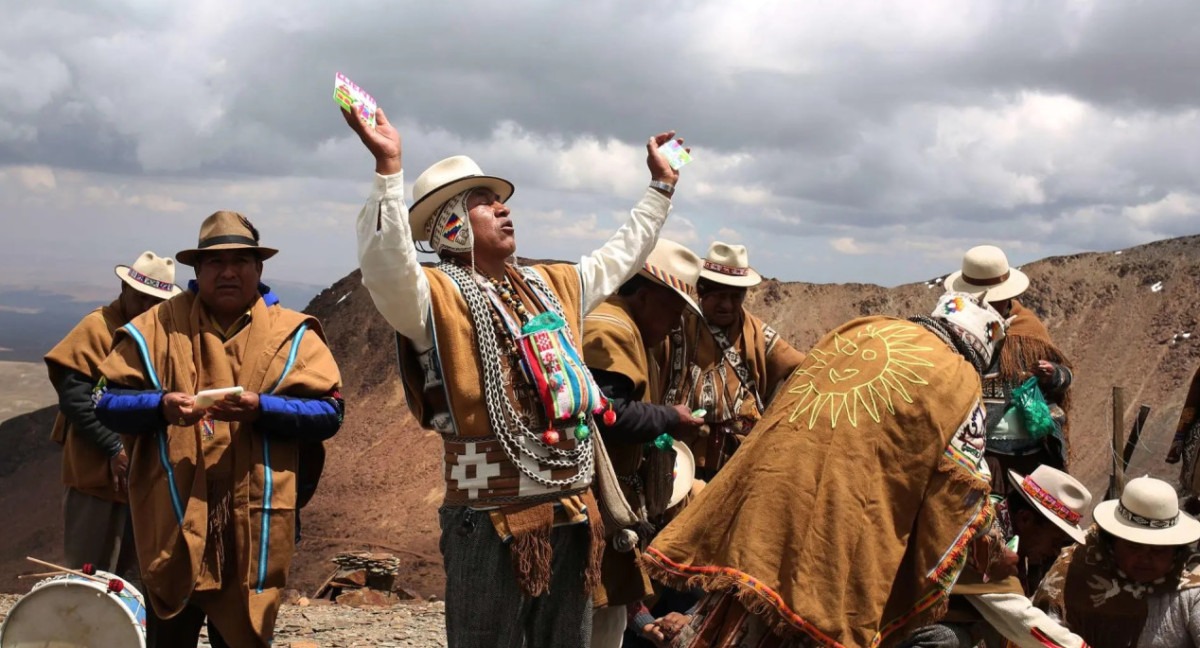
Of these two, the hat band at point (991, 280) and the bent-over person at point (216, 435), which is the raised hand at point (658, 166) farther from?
the hat band at point (991, 280)

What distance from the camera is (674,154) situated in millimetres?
4402

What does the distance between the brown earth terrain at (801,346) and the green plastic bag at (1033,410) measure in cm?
877

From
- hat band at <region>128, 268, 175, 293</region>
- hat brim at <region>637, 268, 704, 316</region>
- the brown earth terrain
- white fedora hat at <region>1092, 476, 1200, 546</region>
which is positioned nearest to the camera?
hat brim at <region>637, 268, 704, 316</region>

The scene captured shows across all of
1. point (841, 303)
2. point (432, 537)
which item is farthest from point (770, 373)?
point (841, 303)

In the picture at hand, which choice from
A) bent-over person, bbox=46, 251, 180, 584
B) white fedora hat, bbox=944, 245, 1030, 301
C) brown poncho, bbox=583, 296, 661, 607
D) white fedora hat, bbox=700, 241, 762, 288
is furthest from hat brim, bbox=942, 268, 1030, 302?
bent-over person, bbox=46, 251, 180, 584

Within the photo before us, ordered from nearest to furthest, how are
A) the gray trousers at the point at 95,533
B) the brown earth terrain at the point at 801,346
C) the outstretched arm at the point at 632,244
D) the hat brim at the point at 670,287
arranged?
the outstretched arm at the point at 632,244 → the hat brim at the point at 670,287 → the gray trousers at the point at 95,533 → the brown earth terrain at the point at 801,346

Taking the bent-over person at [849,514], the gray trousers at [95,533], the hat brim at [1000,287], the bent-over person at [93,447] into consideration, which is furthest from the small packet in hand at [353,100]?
the hat brim at [1000,287]

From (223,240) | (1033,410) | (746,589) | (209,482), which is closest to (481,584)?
(746,589)

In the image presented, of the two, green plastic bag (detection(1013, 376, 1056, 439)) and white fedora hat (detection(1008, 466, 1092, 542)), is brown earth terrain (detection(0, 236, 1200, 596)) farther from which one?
white fedora hat (detection(1008, 466, 1092, 542))

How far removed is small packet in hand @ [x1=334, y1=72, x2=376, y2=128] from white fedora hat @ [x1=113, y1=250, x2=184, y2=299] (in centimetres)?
307

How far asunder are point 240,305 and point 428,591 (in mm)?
9074

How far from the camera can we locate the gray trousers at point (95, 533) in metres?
5.82

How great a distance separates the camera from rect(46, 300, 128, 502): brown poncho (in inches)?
218

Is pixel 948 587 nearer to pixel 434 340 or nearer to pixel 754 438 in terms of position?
pixel 754 438
